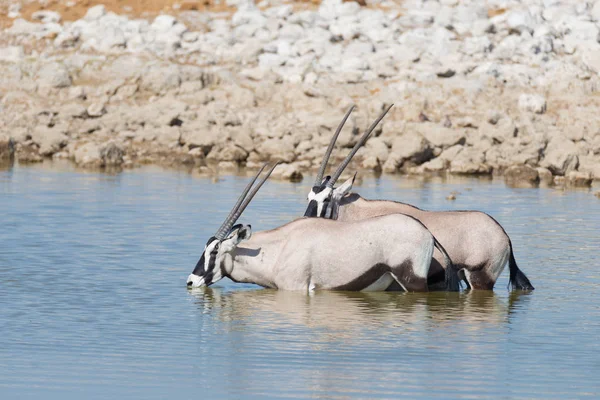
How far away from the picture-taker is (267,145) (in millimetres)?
29188

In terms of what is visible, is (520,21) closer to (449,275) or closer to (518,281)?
(518,281)

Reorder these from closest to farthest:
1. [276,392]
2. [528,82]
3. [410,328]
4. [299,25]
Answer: [276,392], [410,328], [528,82], [299,25]

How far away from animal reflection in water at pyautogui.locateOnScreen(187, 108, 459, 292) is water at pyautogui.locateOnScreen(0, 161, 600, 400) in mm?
167

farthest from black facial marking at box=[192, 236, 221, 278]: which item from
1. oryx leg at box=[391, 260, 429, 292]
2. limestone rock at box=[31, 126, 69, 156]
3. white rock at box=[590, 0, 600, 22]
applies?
white rock at box=[590, 0, 600, 22]

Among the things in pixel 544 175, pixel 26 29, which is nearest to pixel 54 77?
pixel 26 29

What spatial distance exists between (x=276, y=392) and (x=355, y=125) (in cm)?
2290

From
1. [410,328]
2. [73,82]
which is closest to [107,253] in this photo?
[410,328]

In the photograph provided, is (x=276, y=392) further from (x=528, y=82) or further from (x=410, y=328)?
(x=528, y=82)

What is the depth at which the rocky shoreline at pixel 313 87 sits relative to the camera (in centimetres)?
2895

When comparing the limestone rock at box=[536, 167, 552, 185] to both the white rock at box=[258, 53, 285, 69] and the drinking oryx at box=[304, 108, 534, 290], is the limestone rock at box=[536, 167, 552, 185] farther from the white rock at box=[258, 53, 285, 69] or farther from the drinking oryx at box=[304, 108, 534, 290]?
the drinking oryx at box=[304, 108, 534, 290]

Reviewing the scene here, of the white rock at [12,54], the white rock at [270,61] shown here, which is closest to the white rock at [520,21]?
the white rock at [270,61]

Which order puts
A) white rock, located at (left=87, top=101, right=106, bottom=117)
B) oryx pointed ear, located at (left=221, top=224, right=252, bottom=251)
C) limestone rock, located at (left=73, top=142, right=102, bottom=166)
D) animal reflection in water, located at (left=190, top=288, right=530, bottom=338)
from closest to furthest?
animal reflection in water, located at (left=190, top=288, right=530, bottom=338), oryx pointed ear, located at (left=221, top=224, right=252, bottom=251), limestone rock, located at (left=73, top=142, right=102, bottom=166), white rock, located at (left=87, top=101, right=106, bottom=117)

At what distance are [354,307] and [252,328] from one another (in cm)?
133

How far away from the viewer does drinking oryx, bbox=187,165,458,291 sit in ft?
35.7
